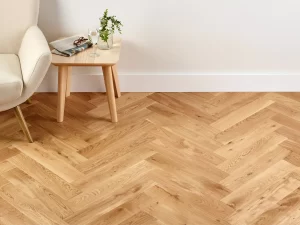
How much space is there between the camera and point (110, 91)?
3.42m

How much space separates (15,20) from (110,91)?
0.67 meters

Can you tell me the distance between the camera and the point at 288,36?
3730 millimetres

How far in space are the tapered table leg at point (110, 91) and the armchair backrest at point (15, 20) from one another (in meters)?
0.52

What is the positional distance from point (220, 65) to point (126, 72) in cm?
59

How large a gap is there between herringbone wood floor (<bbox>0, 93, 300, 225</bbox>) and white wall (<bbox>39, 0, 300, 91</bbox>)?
0.15 metres

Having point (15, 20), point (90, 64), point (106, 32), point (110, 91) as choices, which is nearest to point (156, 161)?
point (110, 91)

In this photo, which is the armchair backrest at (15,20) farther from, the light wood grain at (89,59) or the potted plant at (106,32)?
the potted plant at (106,32)

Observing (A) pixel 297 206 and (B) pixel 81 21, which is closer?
(A) pixel 297 206

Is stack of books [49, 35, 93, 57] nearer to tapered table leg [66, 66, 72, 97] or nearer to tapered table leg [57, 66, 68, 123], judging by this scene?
tapered table leg [57, 66, 68, 123]

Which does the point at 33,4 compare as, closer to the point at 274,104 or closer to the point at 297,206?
the point at 274,104

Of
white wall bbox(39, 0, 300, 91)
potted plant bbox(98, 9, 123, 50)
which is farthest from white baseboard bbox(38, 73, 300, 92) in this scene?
potted plant bbox(98, 9, 123, 50)

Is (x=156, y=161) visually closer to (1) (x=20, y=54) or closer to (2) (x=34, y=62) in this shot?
(2) (x=34, y=62)

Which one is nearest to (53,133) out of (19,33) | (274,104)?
(19,33)

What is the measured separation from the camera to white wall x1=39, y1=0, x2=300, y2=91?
3623 mm
